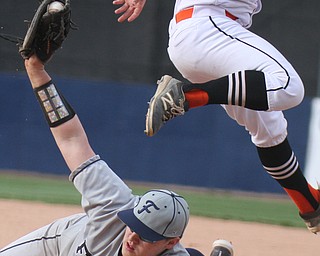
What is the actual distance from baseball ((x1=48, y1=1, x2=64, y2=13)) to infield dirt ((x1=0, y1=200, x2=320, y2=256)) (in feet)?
9.01

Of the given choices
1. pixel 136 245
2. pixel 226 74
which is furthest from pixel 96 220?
pixel 226 74

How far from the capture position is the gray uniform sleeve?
3328mm

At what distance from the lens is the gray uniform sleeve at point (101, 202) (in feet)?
10.9

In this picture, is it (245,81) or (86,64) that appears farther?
(86,64)

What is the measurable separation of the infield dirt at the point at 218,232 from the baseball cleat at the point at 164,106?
2410mm

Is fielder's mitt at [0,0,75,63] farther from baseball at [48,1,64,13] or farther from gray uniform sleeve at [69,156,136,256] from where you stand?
gray uniform sleeve at [69,156,136,256]

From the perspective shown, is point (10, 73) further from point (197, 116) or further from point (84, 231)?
point (84, 231)

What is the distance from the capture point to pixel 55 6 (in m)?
3.42

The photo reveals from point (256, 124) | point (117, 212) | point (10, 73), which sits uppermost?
point (117, 212)

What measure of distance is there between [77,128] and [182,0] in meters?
1.07

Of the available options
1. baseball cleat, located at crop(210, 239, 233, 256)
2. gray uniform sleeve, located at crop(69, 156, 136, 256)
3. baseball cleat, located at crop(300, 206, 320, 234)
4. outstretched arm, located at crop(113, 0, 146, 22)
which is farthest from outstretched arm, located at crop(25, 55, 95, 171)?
baseball cleat, located at crop(300, 206, 320, 234)

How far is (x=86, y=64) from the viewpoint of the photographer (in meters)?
10.2

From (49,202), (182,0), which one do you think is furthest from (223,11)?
(49,202)

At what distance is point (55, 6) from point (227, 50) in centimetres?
86
